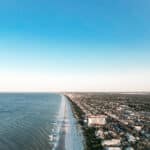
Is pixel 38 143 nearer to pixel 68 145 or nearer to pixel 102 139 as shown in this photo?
pixel 68 145

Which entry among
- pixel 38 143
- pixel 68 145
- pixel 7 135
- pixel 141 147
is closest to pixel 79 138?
pixel 68 145

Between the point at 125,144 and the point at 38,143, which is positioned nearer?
the point at 125,144

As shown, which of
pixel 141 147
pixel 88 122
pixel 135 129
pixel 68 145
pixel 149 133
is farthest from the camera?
pixel 88 122

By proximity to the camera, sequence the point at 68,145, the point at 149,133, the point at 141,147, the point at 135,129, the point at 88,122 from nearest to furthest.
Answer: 1. the point at 141,147
2. the point at 68,145
3. the point at 149,133
4. the point at 135,129
5. the point at 88,122

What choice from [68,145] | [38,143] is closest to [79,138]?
[68,145]

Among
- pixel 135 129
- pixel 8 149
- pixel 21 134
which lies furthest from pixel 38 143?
pixel 135 129

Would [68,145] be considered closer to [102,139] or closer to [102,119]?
[102,139]

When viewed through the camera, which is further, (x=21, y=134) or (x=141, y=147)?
(x=21, y=134)

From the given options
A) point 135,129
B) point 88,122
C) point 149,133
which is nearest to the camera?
point 149,133

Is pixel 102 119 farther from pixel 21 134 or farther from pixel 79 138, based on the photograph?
pixel 21 134
